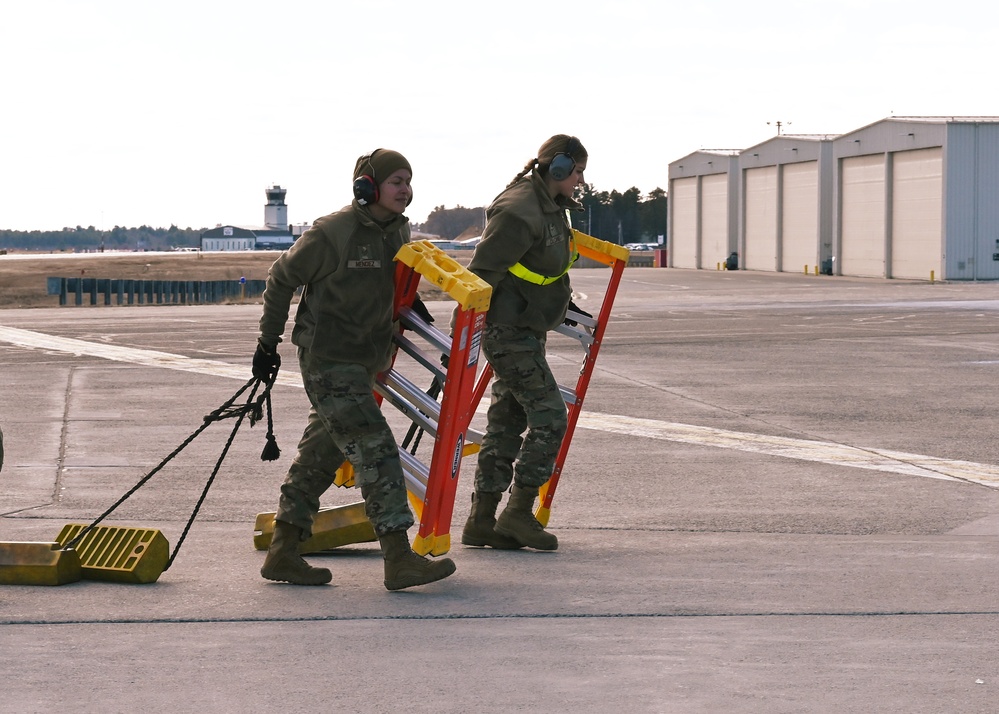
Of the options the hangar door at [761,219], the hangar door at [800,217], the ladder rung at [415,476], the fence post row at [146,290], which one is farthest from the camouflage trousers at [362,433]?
the hangar door at [761,219]

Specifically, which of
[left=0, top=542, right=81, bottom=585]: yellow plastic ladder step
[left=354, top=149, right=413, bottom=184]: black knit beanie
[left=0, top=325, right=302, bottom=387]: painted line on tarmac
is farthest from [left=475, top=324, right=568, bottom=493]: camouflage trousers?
[left=0, top=325, right=302, bottom=387]: painted line on tarmac

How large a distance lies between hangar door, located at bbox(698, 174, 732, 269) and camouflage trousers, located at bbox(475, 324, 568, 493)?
71.8 meters

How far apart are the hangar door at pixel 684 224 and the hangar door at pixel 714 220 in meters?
1.14

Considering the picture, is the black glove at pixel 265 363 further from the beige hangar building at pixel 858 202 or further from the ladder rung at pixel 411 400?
the beige hangar building at pixel 858 202

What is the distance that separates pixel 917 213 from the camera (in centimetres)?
5478

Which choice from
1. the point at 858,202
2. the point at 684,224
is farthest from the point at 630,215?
the point at 858,202

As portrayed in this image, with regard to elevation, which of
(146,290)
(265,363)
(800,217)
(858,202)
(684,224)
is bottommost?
(146,290)

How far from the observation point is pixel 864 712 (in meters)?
4.12

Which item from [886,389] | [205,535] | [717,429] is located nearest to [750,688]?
[205,535]

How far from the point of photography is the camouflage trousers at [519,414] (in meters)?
6.57

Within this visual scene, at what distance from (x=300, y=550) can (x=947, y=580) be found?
302 cm

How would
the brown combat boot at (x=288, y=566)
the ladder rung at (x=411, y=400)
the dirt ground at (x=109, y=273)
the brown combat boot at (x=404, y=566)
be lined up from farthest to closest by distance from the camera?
the dirt ground at (x=109, y=273) → the ladder rung at (x=411, y=400) → the brown combat boot at (x=288, y=566) → the brown combat boot at (x=404, y=566)

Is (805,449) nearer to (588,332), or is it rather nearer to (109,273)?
(588,332)

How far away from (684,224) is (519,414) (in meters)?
79.9
